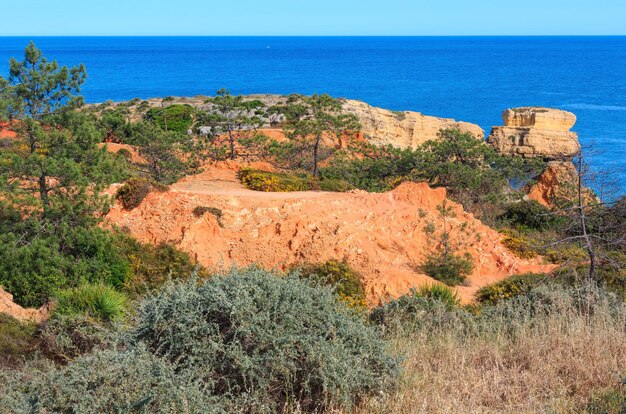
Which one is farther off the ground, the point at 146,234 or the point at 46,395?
the point at 46,395

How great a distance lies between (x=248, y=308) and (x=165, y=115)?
47653 millimetres

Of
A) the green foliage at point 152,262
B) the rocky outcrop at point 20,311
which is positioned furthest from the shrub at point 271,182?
the rocky outcrop at point 20,311

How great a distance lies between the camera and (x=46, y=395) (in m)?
5.12

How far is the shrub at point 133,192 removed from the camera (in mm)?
18438

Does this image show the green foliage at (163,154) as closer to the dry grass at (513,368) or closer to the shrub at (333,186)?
the shrub at (333,186)

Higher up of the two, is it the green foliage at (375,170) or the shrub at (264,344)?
the shrub at (264,344)

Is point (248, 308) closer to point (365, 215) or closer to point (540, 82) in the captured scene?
point (365, 215)

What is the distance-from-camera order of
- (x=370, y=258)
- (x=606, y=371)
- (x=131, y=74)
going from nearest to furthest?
(x=606, y=371) < (x=370, y=258) < (x=131, y=74)

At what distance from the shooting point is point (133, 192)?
1858cm

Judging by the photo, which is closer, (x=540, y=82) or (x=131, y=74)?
(x=540, y=82)

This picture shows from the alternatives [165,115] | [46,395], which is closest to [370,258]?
[46,395]

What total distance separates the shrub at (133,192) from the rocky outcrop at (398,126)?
1209 inches

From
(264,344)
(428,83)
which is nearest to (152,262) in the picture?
(264,344)

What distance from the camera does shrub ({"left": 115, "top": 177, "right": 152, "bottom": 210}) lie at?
1844 centimetres
